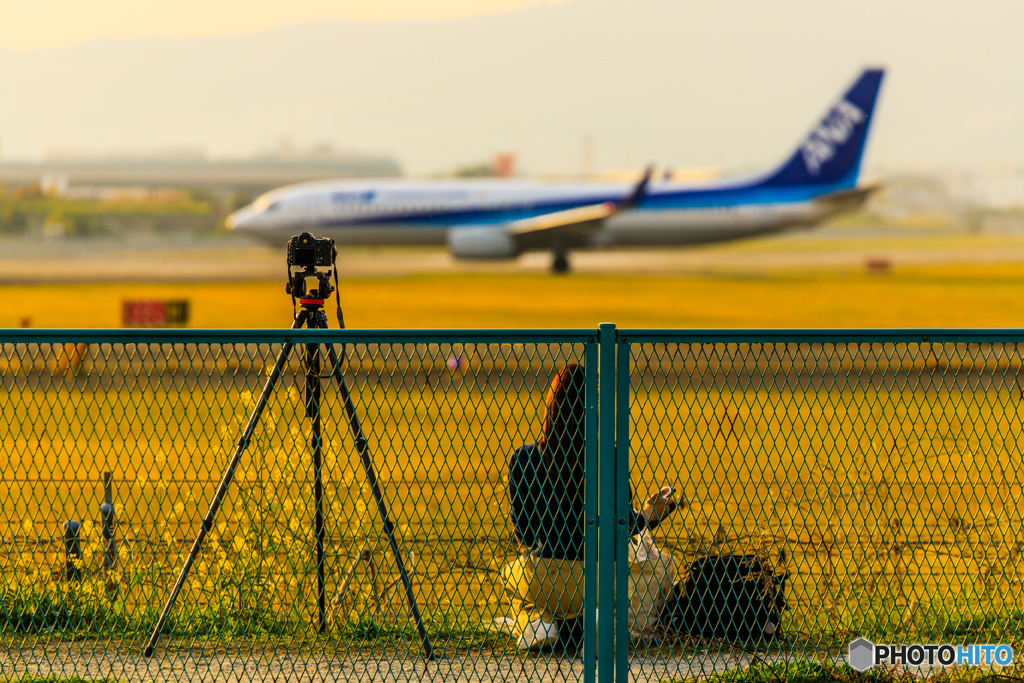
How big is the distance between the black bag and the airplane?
107 ft

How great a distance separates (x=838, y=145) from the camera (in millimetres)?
42219

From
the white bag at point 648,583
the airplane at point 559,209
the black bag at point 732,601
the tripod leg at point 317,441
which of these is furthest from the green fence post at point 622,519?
the airplane at point 559,209

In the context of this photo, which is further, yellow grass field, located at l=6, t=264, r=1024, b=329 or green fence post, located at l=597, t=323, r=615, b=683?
yellow grass field, located at l=6, t=264, r=1024, b=329

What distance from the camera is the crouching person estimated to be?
3.64 meters

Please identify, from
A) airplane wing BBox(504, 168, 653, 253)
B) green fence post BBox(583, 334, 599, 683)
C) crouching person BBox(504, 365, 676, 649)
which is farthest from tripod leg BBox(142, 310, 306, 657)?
airplane wing BBox(504, 168, 653, 253)

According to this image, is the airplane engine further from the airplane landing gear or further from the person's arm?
the person's arm

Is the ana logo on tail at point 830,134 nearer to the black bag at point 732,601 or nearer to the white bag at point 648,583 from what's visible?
the black bag at point 732,601

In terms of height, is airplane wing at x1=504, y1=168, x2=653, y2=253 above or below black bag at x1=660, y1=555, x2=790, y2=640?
above

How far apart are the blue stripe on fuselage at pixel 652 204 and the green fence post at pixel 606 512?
1346 inches

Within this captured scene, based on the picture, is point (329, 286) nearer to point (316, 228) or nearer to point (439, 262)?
point (316, 228)

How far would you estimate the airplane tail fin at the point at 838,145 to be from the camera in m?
40.7

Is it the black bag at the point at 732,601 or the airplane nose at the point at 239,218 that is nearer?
the black bag at the point at 732,601

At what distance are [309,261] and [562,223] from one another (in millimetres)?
34169

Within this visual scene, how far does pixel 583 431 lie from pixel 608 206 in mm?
35402
